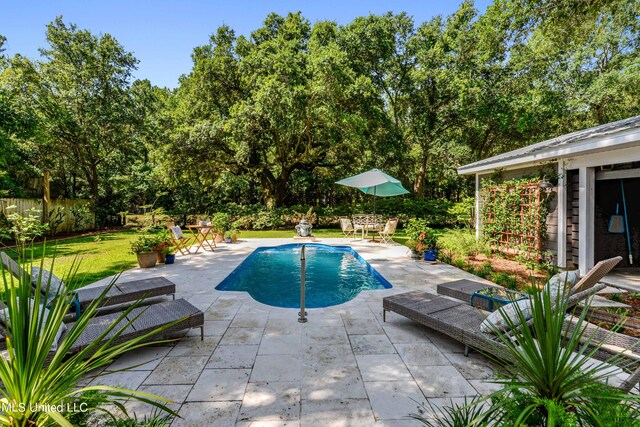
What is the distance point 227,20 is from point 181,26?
30.5 feet

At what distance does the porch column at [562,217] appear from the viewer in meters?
6.99

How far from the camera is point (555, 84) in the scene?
1673 cm

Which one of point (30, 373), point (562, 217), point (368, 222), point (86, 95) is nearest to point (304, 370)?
point (30, 373)

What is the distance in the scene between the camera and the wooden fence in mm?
12758

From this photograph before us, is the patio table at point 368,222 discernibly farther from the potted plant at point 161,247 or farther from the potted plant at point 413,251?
the potted plant at point 161,247

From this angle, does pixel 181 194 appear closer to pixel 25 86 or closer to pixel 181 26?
pixel 25 86

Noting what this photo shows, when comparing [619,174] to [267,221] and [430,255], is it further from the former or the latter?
[267,221]

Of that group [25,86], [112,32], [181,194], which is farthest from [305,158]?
[25,86]

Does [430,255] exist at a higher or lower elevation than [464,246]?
lower

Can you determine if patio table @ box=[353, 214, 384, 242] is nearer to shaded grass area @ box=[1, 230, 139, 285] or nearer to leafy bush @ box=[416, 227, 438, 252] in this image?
leafy bush @ box=[416, 227, 438, 252]

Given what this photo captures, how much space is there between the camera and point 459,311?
3736mm

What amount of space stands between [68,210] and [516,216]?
17.9 meters

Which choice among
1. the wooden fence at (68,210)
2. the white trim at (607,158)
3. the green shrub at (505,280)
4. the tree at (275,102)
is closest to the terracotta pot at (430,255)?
the green shrub at (505,280)

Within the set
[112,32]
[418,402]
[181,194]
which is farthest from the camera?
[181,194]
